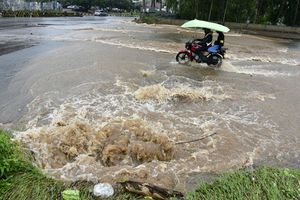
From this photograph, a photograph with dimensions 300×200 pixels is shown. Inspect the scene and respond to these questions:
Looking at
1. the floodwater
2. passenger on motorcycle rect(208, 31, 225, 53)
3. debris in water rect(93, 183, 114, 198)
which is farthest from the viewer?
passenger on motorcycle rect(208, 31, 225, 53)

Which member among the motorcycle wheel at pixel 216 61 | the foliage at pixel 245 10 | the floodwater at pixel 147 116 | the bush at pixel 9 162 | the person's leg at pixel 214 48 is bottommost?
the floodwater at pixel 147 116

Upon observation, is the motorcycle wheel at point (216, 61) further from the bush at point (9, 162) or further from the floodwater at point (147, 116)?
the bush at point (9, 162)

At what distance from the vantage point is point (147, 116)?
873 cm

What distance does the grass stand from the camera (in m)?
4.73

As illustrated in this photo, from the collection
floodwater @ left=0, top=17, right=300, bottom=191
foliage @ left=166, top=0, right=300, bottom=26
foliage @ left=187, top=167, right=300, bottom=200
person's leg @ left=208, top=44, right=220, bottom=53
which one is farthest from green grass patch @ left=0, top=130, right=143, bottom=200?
foliage @ left=166, top=0, right=300, bottom=26

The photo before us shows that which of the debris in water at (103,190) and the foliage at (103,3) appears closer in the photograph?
the debris in water at (103,190)

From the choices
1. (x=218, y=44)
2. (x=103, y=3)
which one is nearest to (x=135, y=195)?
(x=218, y=44)

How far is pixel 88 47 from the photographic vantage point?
62.6 feet

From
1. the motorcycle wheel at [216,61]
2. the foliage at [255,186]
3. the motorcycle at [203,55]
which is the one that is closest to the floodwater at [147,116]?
the motorcycle at [203,55]

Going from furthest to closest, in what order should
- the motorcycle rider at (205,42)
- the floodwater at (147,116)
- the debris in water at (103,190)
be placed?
1. the motorcycle rider at (205,42)
2. the floodwater at (147,116)
3. the debris in water at (103,190)

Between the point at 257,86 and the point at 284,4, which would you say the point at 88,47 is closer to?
the point at 257,86

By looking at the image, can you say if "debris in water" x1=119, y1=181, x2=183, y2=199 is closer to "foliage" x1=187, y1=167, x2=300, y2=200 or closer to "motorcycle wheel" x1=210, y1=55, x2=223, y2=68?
"foliage" x1=187, y1=167, x2=300, y2=200

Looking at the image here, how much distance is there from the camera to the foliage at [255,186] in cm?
470

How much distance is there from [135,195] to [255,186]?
1.68m
